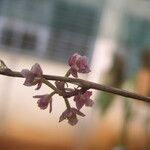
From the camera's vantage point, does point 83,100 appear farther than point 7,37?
No

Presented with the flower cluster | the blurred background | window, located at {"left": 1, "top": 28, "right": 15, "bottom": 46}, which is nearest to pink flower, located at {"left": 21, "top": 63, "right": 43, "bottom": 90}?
the flower cluster

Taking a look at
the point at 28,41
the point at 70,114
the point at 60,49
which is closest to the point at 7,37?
the point at 28,41

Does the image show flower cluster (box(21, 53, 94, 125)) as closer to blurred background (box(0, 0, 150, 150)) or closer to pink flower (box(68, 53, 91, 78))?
pink flower (box(68, 53, 91, 78))

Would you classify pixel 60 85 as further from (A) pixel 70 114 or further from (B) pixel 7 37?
(B) pixel 7 37

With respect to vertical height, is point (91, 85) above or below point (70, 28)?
below

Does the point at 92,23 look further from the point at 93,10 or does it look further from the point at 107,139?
the point at 107,139
